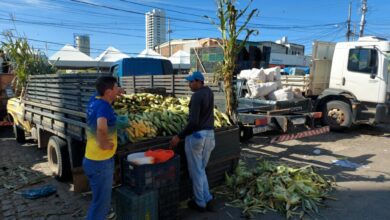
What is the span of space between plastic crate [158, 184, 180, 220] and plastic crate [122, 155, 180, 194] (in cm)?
8

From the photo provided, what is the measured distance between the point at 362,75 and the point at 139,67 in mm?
7598

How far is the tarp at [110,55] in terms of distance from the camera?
27.0 meters

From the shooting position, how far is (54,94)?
17.3ft

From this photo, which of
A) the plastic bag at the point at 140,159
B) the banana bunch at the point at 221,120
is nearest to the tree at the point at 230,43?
the banana bunch at the point at 221,120

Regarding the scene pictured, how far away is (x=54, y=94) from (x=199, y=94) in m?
2.98

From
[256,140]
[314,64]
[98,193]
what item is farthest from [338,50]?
[98,193]

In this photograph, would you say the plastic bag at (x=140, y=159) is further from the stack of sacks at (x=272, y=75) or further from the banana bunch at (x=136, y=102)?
the stack of sacks at (x=272, y=75)

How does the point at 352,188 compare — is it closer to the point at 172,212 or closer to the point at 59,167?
the point at 172,212

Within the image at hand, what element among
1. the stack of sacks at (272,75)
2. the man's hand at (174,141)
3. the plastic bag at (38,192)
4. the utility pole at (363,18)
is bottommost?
the plastic bag at (38,192)

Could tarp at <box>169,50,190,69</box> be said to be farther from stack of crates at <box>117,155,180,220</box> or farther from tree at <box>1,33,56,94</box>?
stack of crates at <box>117,155,180,220</box>

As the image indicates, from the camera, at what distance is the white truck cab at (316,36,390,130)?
29.3ft

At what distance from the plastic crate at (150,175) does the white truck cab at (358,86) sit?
25.6ft

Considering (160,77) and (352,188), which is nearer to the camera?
(352,188)

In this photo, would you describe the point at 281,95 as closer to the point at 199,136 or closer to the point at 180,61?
the point at 199,136
